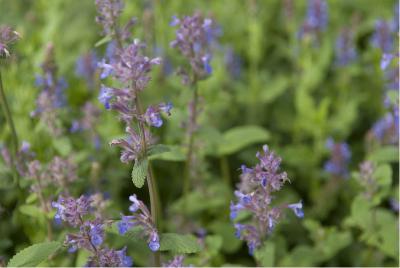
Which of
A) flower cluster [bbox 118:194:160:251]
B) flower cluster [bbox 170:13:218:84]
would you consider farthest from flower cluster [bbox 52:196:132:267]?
flower cluster [bbox 170:13:218:84]

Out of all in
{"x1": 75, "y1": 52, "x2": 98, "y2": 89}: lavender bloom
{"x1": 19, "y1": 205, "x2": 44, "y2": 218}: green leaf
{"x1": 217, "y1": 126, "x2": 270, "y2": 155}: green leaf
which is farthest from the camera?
{"x1": 75, "y1": 52, "x2": 98, "y2": 89}: lavender bloom

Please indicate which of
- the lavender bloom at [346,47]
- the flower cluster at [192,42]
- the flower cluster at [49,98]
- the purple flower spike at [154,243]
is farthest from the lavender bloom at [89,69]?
the purple flower spike at [154,243]

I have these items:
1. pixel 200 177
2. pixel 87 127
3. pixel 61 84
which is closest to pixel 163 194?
pixel 200 177

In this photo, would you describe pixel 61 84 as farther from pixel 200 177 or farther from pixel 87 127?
pixel 200 177

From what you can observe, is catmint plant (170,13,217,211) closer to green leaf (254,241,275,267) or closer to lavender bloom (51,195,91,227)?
green leaf (254,241,275,267)

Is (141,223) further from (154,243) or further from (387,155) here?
(387,155)

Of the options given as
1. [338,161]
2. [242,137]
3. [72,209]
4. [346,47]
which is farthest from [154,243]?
[346,47]
